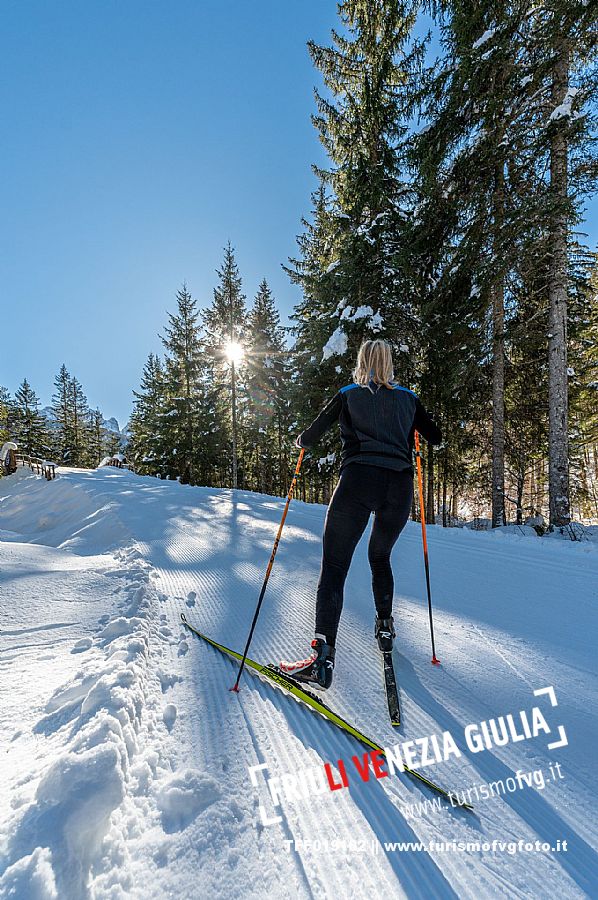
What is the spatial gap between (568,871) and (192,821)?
4.01 ft

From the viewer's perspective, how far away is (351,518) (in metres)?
2.24

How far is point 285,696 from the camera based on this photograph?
2020mm

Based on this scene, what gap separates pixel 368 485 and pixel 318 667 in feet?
3.55

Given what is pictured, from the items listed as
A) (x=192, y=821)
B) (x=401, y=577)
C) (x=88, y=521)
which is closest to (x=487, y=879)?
(x=192, y=821)

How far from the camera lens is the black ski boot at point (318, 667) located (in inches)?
79.4

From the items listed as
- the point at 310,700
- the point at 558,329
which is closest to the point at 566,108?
the point at 558,329

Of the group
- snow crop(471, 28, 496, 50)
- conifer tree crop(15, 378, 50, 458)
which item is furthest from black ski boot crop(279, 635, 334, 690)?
conifer tree crop(15, 378, 50, 458)

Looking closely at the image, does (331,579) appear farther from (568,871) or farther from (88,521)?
(88,521)

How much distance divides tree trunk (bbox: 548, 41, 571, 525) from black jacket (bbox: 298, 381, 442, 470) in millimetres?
6731

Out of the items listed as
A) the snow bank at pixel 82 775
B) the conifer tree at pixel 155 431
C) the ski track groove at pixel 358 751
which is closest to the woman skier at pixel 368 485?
the ski track groove at pixel 358 751

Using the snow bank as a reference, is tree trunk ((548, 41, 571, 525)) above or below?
above

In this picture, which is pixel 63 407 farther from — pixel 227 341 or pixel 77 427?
pixel 227 341

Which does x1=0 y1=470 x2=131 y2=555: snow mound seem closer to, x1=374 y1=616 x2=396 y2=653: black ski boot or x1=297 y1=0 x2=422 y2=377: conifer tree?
x1=374 y1=616 x2=396 y2=653: black ski boot

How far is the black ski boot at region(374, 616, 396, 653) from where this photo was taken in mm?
2268
